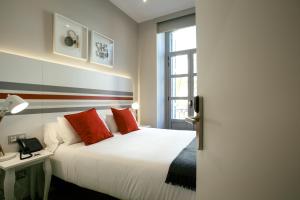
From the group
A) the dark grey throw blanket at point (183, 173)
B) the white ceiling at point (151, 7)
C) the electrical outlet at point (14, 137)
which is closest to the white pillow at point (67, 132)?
the electrical outlet at point (14, 137)

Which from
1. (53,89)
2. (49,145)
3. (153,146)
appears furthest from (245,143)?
(53,89)

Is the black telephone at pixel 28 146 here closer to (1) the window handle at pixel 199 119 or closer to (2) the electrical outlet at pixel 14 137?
(2) the electrical outlet at pixel 14 137

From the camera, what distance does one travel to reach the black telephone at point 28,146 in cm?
171

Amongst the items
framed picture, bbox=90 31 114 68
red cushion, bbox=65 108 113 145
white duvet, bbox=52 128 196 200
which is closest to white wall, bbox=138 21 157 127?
framed picture, bbox=90 31 114 68

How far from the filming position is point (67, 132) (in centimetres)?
200

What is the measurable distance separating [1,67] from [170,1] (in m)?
2.88

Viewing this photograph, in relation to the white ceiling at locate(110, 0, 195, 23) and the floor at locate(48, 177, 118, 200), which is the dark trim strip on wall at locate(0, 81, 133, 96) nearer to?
the floor at locate(48, 177, 118, 200)

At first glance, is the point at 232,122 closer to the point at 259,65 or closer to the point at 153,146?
the point at 259,65

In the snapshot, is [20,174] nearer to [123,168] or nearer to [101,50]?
[123,168]

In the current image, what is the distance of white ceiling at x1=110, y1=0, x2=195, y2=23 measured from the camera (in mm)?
3242

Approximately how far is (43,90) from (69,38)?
833 mm

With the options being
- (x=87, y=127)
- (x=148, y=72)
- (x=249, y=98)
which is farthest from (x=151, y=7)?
(x=249, y=98)

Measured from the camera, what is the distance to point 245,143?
23.4 inches

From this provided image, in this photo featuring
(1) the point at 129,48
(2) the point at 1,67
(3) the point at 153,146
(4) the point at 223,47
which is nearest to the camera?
(4) the point at 223,47
